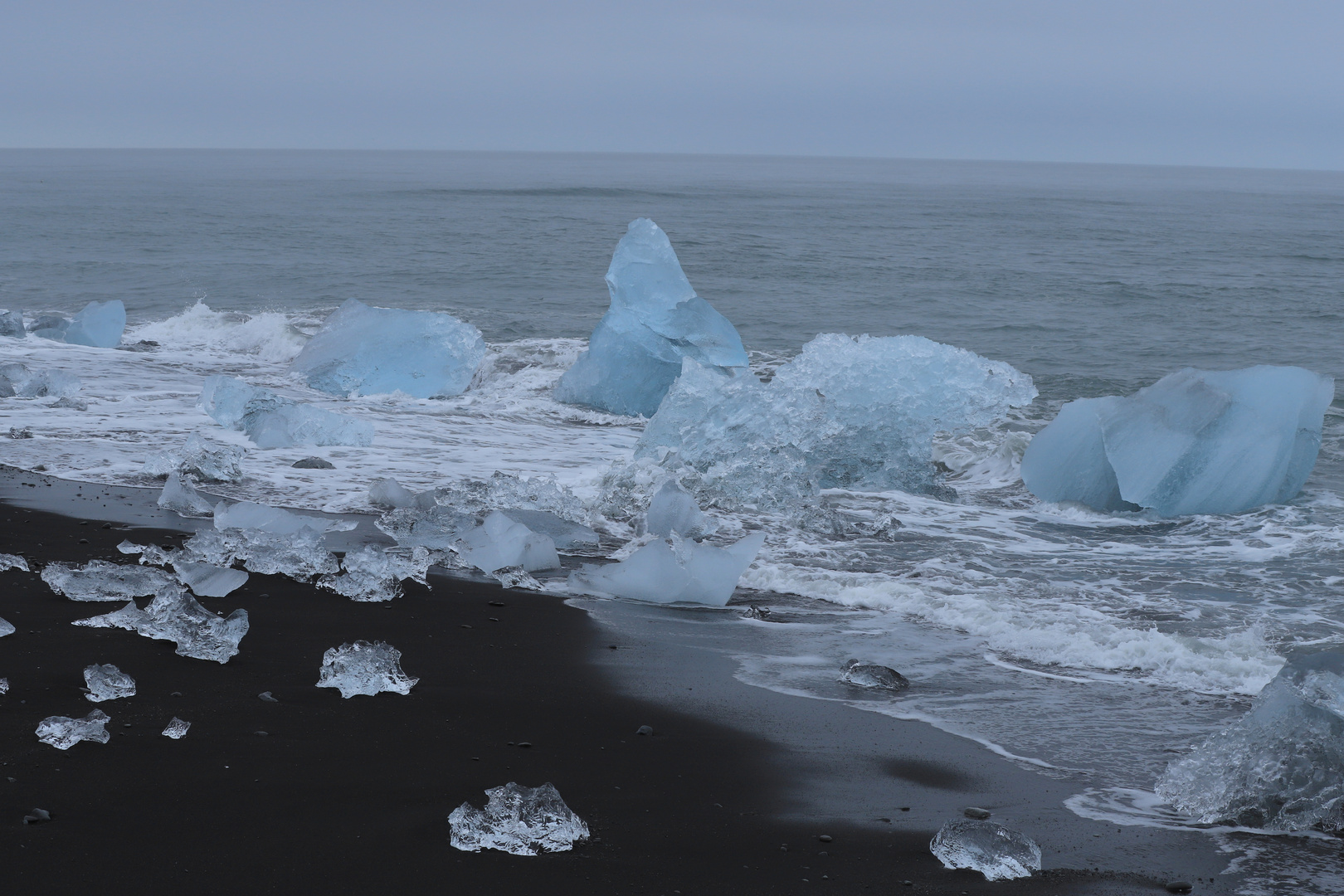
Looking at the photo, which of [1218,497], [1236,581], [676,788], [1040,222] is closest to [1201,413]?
[1218,497]

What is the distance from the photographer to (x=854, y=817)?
11.7ft

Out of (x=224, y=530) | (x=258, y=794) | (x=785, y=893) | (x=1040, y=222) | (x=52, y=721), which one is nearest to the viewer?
(x=785, y=893)

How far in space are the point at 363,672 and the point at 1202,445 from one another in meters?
6.86

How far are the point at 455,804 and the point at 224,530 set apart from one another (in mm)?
3782

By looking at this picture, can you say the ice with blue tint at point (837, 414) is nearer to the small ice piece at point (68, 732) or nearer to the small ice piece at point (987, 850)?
the small ice piece at point (987, 850)

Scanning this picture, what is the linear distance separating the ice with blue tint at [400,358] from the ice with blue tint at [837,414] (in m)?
4.50

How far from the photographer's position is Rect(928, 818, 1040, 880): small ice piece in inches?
126

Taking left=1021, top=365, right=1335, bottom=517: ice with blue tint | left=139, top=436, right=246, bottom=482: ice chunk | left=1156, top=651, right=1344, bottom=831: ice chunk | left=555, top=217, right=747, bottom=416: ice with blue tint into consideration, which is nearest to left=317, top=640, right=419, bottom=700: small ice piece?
left=1156, top=651, right=1344, bottom=831: ice chunk

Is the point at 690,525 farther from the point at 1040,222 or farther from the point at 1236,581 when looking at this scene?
the point at 1040,222

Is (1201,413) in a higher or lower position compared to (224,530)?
higher

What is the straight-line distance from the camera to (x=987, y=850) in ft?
10.7

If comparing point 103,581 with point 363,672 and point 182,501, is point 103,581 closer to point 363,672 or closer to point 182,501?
point 363,672

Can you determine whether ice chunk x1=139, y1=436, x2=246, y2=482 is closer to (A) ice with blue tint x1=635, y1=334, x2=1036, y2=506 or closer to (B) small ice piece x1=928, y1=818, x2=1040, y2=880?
(A) ice with blue tint x1=635, y1=334, x2=1036, y2=506

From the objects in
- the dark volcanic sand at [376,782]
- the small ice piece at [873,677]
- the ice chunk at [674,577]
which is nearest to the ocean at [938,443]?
the small ice piece at [873,677]
